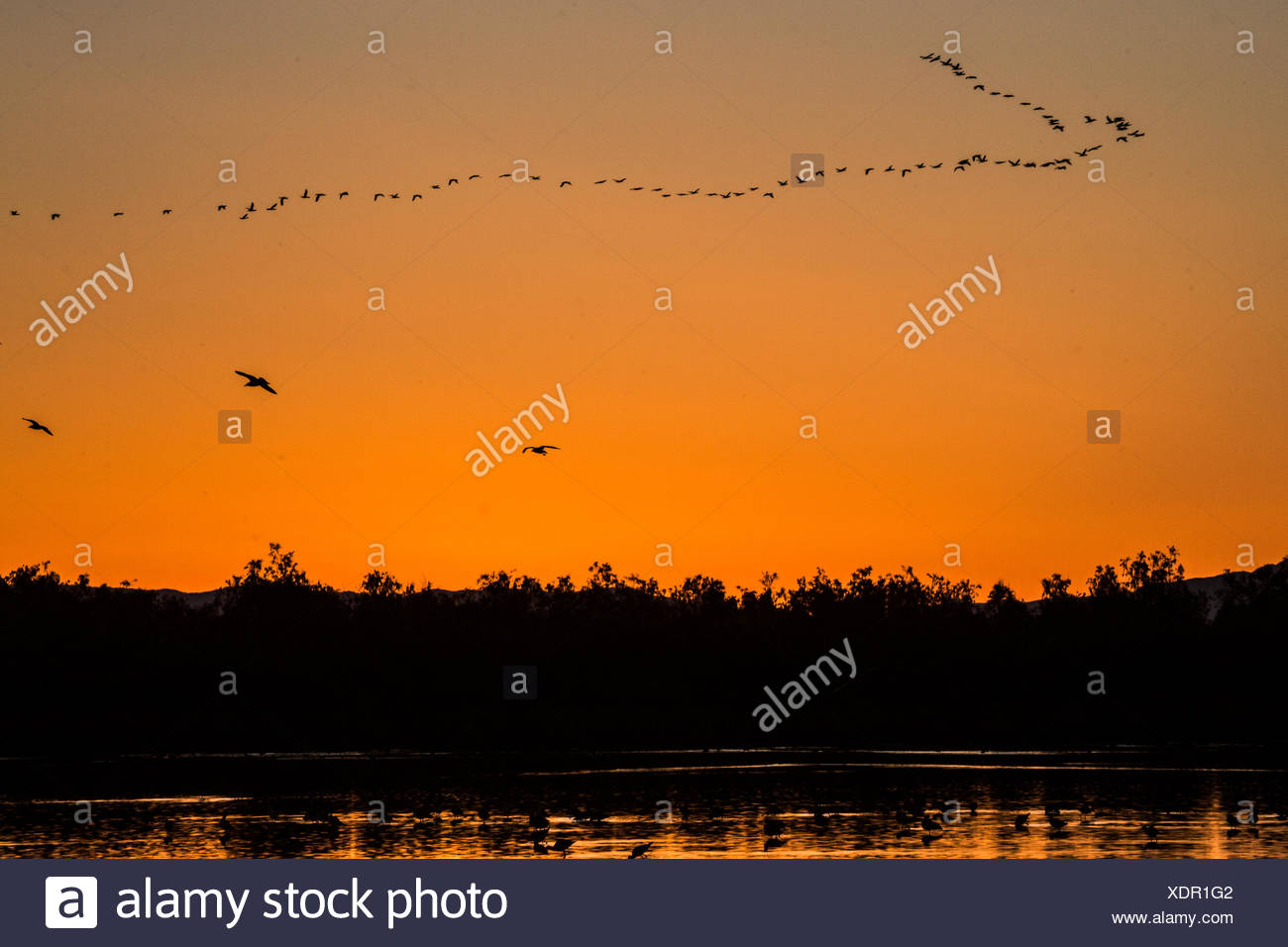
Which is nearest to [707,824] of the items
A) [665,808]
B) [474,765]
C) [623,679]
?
[665,808]

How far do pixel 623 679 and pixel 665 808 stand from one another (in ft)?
218

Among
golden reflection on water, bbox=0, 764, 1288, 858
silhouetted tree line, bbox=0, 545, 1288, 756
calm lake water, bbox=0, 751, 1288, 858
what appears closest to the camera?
golden reflection on water, bbox=0, 764, 1288, 858

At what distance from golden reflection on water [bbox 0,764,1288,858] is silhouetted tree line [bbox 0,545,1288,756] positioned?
38.4 metres

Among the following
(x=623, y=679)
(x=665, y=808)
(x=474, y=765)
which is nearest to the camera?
(x=665, y=808)

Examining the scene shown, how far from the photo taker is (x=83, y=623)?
5276 inches

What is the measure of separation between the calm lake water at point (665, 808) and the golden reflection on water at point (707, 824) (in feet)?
0.43

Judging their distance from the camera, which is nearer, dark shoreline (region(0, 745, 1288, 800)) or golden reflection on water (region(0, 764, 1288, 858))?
golden reflection on water (region(0, 764, 1288, 858))

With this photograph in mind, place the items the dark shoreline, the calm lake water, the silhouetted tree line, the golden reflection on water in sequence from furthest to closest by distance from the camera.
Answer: the silhouetted tree line, the dark shoreline, the calm lake water, the golden reflection on water

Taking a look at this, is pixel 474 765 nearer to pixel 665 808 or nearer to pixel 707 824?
pixel 665 808

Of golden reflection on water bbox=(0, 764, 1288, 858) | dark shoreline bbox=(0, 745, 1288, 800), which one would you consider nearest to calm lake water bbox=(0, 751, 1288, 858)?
golden reflection on water bbox=(0, 764, 1288, 858)

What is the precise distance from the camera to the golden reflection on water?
50.4m

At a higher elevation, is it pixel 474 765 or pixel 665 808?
pixel 665 808

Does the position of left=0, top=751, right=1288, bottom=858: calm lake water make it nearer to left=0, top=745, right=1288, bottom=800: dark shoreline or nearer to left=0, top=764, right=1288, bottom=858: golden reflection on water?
A: left=0, top=764, right=1288, bottom=858: golden reflection on water

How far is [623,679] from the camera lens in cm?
→ 12875
